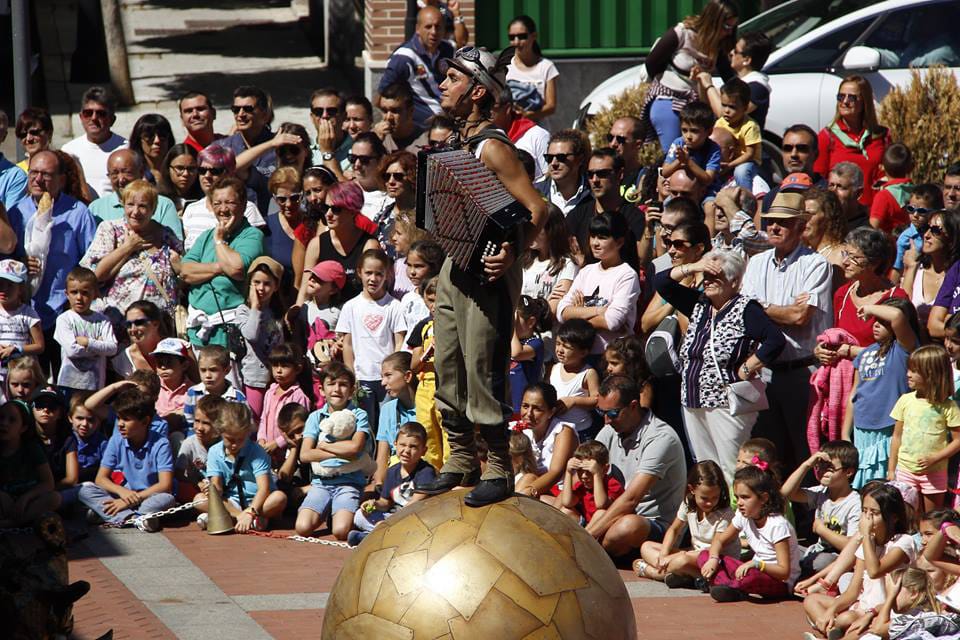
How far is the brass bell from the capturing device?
11.7m

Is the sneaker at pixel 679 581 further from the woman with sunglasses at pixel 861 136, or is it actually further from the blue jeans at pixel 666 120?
the blue jeans at pixel 666 120

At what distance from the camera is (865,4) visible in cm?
1672

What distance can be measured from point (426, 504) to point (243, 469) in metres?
4.67

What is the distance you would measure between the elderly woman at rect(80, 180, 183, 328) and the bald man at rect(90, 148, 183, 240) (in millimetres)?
244

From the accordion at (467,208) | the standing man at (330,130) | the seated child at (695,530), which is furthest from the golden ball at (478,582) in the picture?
the standing man at (330,130)

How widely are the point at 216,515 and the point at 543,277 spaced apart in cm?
306

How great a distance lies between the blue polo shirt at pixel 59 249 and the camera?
13.0 m

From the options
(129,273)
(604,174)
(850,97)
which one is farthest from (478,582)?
(850,97)

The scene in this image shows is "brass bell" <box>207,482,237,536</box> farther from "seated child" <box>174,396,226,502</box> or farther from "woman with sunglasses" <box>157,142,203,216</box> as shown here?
"woman with sunglasses" <box>157,142,203,216</box>

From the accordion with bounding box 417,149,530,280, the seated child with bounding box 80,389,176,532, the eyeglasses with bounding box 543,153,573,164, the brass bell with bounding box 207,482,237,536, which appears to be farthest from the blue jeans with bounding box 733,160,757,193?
the accordion with bounding box 417,149,530,280

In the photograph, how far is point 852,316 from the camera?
36.0 ft

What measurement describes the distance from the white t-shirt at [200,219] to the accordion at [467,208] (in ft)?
19.5

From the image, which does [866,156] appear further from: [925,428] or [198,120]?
[198,120]

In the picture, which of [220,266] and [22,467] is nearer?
[22,467]
